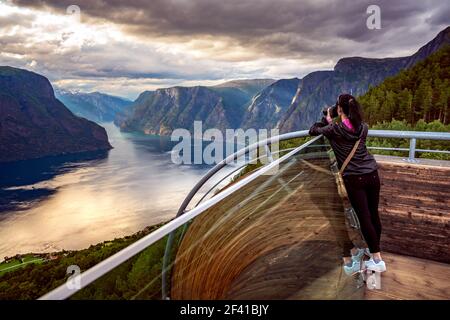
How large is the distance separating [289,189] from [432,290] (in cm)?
176

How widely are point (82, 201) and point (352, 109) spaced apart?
95.1 meters

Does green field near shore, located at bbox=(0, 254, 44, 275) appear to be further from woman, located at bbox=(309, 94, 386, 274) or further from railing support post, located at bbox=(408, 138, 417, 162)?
woman, located at bbox=(309, 94, 386, 274)

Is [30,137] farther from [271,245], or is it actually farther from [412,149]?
[271,245]

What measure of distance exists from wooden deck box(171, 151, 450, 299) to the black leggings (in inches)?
5.6

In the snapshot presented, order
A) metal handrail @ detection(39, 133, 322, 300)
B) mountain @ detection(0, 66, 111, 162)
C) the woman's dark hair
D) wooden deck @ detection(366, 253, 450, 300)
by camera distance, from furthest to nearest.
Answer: mountain @ detection(0, 66, 111, 162), wooden deck @ detection(366, 253, 450, 300), the woman's dark hair, metal handrail @ detection(39, 133, 322, 300)

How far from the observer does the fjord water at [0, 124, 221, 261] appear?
2734 inches

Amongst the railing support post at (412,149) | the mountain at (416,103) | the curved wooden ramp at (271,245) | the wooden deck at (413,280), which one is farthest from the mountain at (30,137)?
the curved wooden ramp at (271,245)

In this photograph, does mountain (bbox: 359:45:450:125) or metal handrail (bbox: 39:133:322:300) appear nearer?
metal handrail (bbox: 39:133:322:300)

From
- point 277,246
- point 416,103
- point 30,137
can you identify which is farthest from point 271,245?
point 30,137

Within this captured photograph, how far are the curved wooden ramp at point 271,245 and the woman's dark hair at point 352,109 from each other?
481 mm

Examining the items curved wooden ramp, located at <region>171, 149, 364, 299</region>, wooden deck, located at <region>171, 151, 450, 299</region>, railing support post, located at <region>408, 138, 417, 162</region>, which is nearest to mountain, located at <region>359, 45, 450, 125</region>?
railing support post, located at <region>408, 138, 417, 162</region>

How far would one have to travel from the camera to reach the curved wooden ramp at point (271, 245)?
1736 millimetres

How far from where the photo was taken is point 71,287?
103 cm
